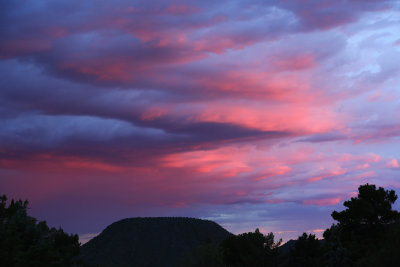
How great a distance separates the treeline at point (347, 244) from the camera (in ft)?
160

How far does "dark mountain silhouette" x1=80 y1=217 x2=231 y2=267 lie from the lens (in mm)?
169125

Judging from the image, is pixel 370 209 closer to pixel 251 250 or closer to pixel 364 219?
pixel 364 219

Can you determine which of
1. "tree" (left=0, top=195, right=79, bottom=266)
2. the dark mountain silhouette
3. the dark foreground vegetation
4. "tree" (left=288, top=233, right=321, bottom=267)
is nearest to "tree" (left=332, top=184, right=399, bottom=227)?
the dark foreground vegetation

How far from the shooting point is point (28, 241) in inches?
2192

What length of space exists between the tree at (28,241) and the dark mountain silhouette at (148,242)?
99.7m

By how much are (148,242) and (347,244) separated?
122079 millimetres

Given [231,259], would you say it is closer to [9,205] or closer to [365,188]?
[365,188]

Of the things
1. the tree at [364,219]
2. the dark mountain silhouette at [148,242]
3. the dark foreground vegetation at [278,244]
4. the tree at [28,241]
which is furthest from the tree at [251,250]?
the dark mountain silhouette at [148,242]

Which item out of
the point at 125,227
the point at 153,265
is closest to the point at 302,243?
the point at 153,265

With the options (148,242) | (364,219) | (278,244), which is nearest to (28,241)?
(364,219)

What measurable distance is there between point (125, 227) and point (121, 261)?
1187 inches

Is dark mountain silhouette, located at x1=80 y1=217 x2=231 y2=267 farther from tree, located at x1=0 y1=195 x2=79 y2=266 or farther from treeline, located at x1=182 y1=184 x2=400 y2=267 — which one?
tree, located at x1=0 y1=195 x2=79 y2=266

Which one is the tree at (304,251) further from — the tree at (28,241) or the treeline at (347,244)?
the tree at (28,241)

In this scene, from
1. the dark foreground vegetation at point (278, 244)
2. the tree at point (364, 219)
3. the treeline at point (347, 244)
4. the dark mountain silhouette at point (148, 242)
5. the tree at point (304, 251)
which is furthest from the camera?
the dark mountain silhouette at point (148, 242)
